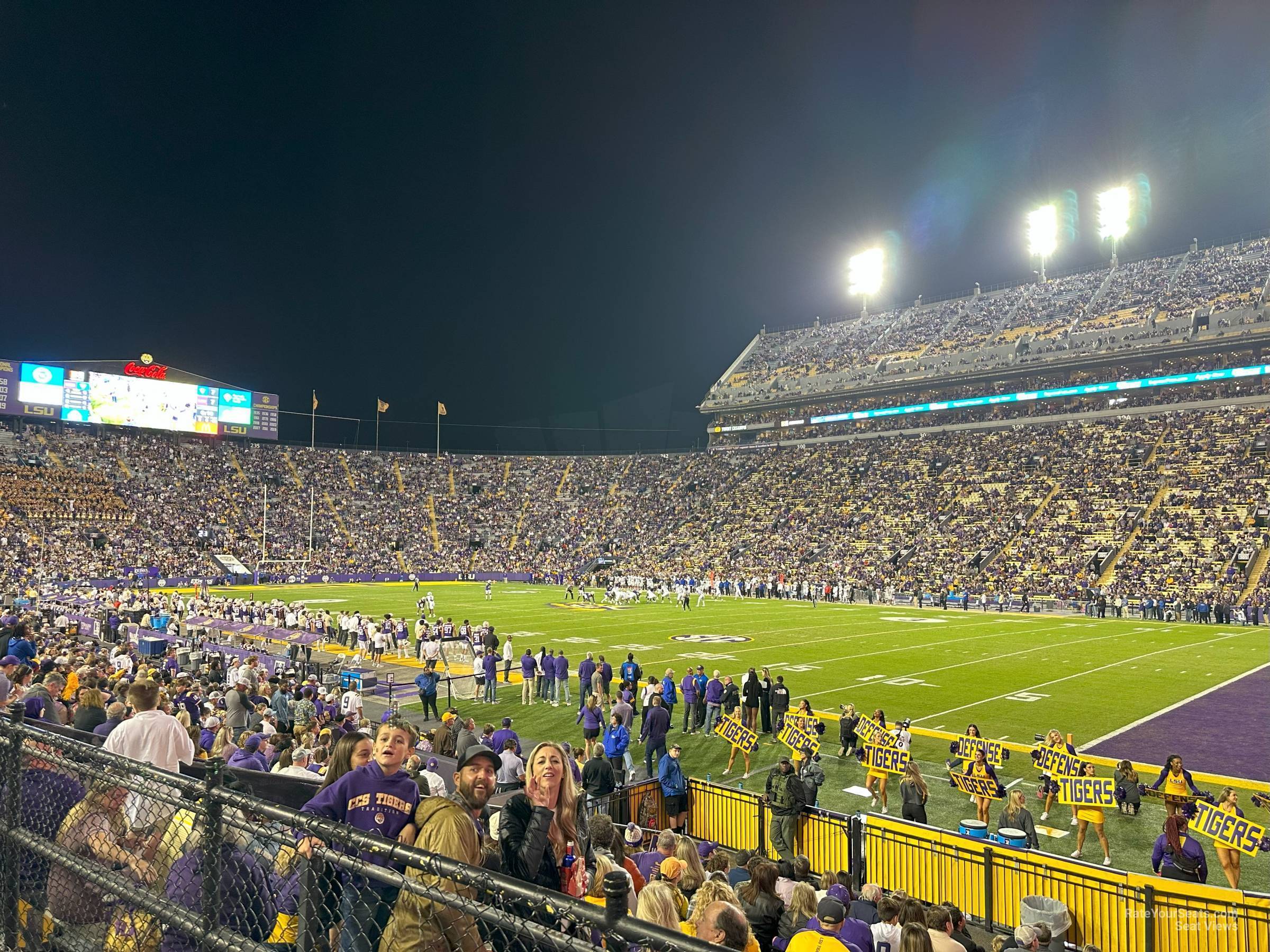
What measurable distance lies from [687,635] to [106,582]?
40664 millimetres

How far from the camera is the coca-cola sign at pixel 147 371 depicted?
69000mm

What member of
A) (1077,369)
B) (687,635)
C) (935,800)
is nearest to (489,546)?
(687,635)

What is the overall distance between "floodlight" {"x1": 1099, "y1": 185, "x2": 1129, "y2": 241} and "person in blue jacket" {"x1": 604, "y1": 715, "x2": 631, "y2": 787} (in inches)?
3232

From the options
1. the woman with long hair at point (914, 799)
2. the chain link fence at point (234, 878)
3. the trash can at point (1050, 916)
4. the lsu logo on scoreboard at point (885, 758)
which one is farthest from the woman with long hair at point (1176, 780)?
the chain link fence at point (234, 878)

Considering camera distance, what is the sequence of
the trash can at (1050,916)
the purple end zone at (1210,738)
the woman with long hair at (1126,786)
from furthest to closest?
the purple end zone at (1210,738), the woman with long hair at (1126,786), the trash can at (1050,916)

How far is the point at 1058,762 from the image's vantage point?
1162cm

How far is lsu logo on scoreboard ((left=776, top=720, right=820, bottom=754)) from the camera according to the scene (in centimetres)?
1203

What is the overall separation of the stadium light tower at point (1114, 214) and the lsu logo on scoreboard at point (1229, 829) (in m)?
81.6

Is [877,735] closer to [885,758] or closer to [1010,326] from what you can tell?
[885,758]

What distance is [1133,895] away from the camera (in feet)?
23.8

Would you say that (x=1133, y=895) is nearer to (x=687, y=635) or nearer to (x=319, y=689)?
(x=319, y=689)

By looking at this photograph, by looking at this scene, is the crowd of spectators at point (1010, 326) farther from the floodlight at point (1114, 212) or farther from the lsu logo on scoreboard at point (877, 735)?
the lsu logo on scoreboard at point (877, 735)

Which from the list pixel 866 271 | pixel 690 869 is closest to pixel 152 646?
pixel 690 869

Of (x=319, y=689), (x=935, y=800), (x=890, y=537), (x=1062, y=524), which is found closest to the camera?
(x=935, y=800)
